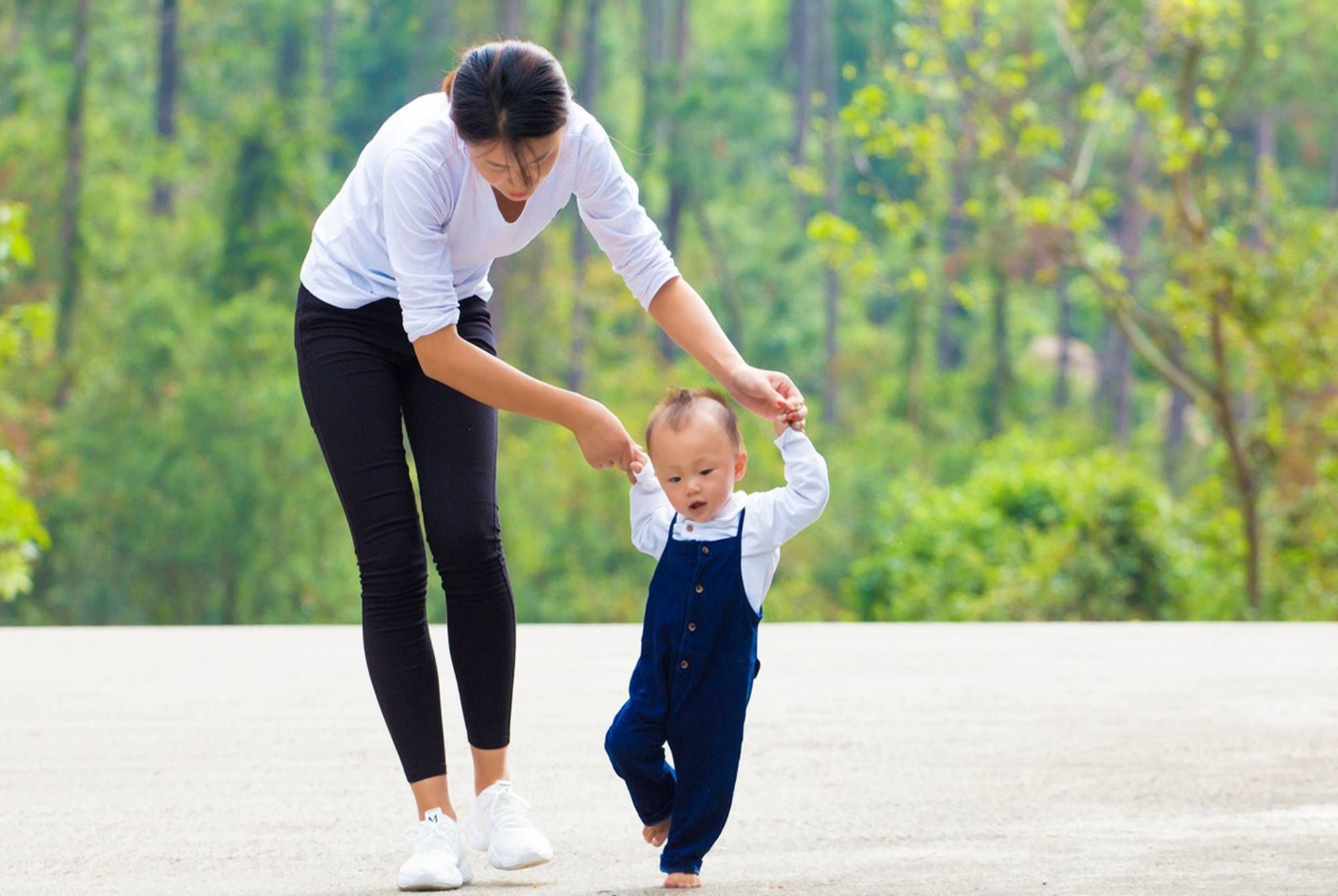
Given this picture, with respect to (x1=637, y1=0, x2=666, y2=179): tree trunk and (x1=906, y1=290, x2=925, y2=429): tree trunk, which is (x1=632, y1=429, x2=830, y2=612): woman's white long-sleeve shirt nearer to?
(x1=637, y1=0, x2=666, y2=179): tree trunk

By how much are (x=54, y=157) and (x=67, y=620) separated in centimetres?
647

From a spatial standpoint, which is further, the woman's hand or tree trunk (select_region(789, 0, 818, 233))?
tree trunk (select_region(789, 0, 818, 233))

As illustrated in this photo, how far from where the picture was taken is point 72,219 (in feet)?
65.7

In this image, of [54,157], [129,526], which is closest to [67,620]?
[129,526]

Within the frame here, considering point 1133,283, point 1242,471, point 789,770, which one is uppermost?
point 1133,283

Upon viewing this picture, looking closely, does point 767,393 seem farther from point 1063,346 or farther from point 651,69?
point 1063,346

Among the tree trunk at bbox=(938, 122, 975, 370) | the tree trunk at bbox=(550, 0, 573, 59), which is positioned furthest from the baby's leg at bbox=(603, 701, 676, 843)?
the tree trunk at bbox=(550, 0, 573, 59)

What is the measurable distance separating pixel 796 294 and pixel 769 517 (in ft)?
83.2

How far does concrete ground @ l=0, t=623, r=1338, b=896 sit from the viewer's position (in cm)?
332

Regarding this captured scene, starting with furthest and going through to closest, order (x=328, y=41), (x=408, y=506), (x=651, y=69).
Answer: (x=651, y=69) < (x=328, y=41) < (x=408, y=506)

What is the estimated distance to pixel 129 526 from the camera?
16406 millimetres

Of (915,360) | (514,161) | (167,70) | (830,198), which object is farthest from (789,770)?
(915,360)

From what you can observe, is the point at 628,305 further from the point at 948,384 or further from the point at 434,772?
the point at 434,772

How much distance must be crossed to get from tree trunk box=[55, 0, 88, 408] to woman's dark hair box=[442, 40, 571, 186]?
55.7 feet
